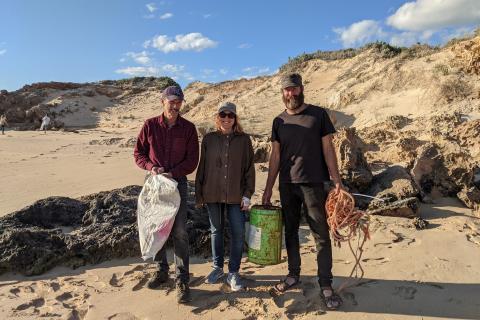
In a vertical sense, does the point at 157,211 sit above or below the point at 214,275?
above

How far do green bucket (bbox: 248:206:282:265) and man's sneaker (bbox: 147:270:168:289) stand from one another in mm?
876

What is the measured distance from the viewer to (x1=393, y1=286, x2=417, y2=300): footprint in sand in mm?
3709

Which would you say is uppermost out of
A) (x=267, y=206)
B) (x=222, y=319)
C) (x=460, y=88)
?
(x=460, y=88)

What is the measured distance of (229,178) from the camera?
400cm

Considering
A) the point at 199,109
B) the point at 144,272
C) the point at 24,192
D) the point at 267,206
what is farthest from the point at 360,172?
the point at 199,109

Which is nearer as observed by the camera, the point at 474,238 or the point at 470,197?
the point at 474,238

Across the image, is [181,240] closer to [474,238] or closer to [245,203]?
[245,203]

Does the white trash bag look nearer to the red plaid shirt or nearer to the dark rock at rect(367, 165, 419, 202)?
the red plaid shirt

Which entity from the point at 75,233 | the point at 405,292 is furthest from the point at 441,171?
the point at 75,233

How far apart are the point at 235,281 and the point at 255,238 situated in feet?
1.42

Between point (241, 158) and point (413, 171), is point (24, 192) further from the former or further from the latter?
point (413, 171)

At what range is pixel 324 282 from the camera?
3.69 meters

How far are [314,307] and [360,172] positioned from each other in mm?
3275

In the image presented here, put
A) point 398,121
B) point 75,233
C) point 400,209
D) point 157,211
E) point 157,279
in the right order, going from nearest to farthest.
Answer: point 157,211 < point 157,279 < point 75,233 < point 400,209 < point 398,121
